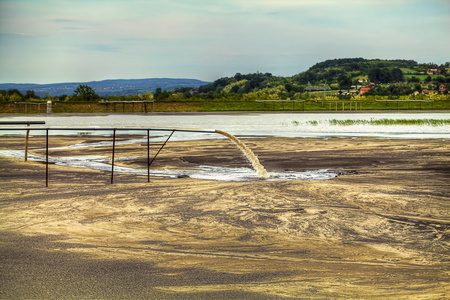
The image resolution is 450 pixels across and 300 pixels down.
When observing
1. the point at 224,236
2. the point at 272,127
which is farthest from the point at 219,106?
the point at 224,236

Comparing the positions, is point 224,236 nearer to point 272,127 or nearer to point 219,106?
point 272,127

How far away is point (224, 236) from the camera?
8008mm

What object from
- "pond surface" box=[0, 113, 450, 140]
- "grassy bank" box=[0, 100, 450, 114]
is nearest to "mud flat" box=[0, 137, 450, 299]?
"pond surface" box=[0, 113, 450, 140]

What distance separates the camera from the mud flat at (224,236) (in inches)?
231

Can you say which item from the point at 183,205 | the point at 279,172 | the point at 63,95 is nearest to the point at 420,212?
the point at 183,205

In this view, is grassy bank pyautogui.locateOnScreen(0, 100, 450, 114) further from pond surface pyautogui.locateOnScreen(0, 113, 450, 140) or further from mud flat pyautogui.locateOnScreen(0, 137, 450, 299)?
mud flat pyautogui.locateOnScreen(0, 137, 450, 299)

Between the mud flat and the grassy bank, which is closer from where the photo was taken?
the mud flat

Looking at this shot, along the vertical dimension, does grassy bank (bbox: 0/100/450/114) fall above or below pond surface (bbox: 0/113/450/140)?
above

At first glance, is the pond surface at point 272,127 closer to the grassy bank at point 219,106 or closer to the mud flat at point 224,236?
the grassy bank at point 219,106

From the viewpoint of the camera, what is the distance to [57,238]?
7.81 m

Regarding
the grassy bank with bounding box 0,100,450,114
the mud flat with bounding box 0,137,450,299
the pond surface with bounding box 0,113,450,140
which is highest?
the grassy bank with bounding box 0,100,450,114

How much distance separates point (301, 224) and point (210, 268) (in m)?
2.63

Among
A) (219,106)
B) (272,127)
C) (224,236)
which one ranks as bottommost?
(224,236)

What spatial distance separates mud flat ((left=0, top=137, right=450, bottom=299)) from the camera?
5.87 meters
